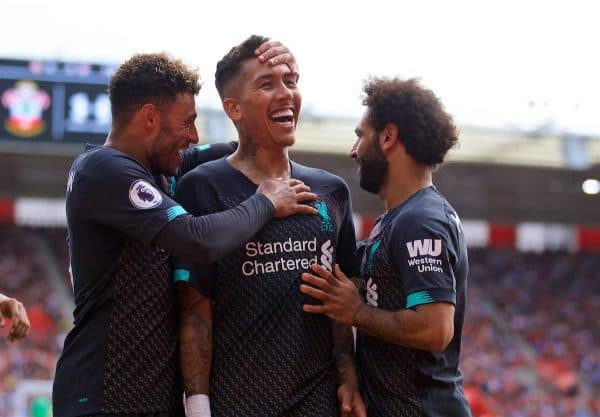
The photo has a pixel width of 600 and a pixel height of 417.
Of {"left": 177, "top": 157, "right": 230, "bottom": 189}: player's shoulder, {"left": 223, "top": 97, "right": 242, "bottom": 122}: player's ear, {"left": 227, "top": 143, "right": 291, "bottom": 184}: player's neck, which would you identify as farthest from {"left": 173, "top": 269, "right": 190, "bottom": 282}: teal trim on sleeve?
{"left": 223, "top": 97, "right": 242, "bottom": 122}: player's ear

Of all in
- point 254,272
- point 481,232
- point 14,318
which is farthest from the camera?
point 481,232

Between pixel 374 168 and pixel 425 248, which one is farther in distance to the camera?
pixel 374 168

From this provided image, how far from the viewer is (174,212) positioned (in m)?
3.56

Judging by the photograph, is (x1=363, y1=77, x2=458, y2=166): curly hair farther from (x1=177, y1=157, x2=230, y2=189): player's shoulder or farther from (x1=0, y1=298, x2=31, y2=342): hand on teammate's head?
(x1=0, y1=298, x2=31, y2=342): hand on teammate's head

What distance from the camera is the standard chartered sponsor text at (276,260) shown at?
3764 mm

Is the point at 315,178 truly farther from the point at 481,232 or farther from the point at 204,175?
the point at 481,232

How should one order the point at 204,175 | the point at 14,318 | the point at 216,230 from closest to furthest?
the point at 14,318
the point at 216,230
the point at 204,175

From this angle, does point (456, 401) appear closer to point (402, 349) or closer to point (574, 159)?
point (402, 349)

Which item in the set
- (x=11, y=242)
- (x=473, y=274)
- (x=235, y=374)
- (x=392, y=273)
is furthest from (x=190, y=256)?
(x=473, y=274)

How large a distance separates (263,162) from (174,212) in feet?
2.02

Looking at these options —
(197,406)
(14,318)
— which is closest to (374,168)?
(197,406)

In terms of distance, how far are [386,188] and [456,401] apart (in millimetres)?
943

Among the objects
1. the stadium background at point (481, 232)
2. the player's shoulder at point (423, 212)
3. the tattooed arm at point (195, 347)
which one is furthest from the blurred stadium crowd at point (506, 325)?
the player's shoulder at point (423, 212)

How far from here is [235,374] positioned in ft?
12.1
